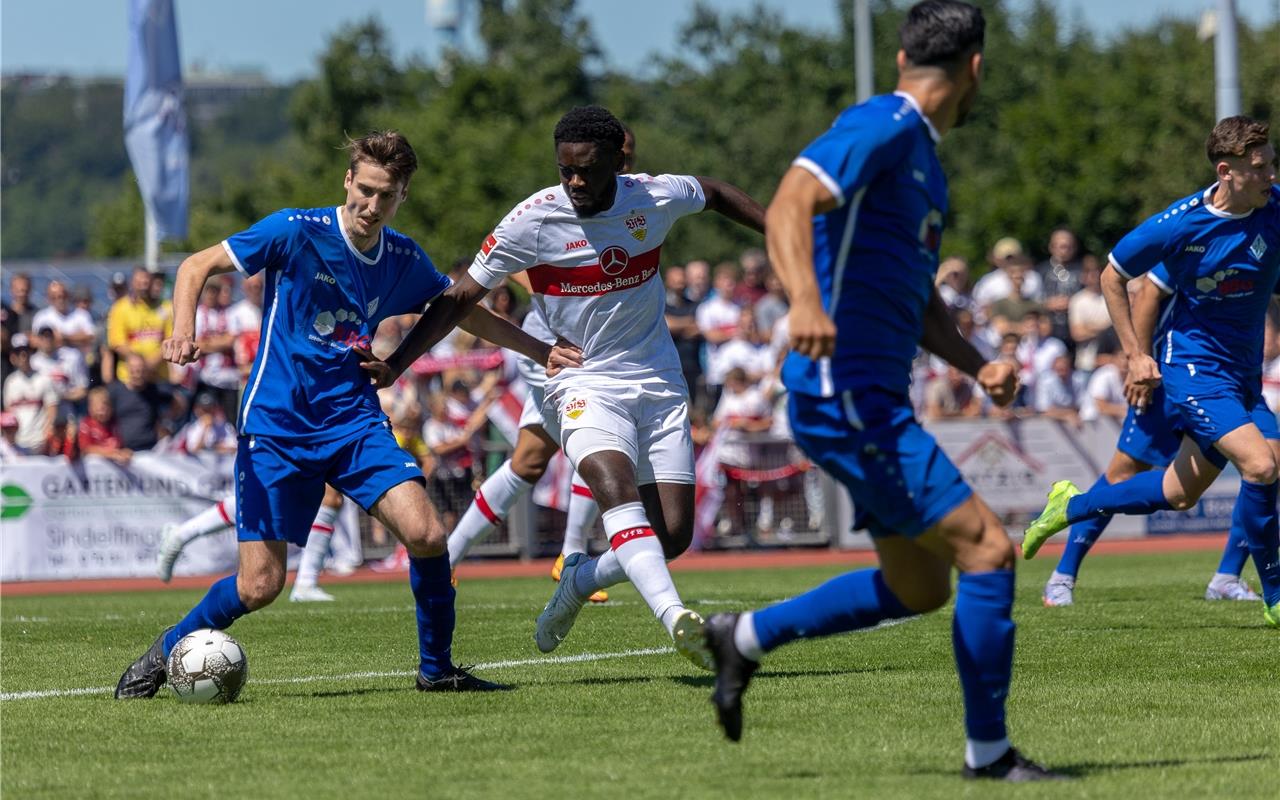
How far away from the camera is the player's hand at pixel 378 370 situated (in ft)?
24.1

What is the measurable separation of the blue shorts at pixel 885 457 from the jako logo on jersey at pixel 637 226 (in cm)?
267

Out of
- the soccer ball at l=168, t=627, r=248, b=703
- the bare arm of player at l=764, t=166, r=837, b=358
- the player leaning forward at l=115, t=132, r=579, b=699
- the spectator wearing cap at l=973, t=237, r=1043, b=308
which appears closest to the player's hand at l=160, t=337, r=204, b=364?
the player leaning forward at l=115, t=132, r=579, b=699

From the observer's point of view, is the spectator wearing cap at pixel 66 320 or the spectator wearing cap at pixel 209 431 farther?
the spectator wearing cap at pixel 66 320

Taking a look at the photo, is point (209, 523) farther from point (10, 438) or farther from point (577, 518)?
point (10, 438)

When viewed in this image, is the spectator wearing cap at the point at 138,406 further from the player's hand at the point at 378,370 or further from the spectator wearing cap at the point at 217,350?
the player's hand at the point at 378,370

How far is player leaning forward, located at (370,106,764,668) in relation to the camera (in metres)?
7.65

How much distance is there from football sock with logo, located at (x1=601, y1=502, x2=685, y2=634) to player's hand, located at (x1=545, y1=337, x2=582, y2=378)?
31.1 inches

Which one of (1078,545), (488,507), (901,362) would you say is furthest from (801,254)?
(1078,545)

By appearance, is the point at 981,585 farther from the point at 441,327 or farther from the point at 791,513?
the point at 791,513

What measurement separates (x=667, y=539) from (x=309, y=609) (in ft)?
15.8

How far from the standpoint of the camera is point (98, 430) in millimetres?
17516

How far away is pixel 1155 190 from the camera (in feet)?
169

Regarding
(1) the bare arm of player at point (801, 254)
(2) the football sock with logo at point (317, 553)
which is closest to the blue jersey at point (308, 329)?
(1) the bare arm of player at point (801, 254)

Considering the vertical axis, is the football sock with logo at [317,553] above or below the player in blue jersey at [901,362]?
below
